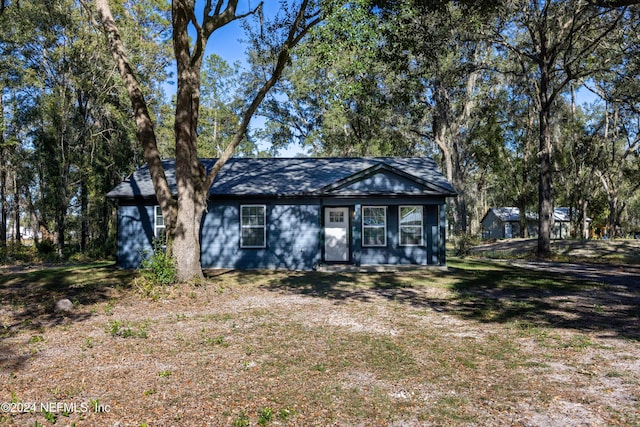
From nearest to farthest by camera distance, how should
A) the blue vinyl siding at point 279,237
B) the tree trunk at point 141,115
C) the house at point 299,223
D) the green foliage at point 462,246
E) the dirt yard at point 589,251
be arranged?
the tree trunk at point 141,115, the house at point 299,223, the blue vinyl siding at point 279,237, the dirt yard at point 589,251, the green foliage at point 462,246

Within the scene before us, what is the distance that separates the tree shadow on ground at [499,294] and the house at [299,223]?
60.3 inches

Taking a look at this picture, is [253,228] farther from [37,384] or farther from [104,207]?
[104,207]

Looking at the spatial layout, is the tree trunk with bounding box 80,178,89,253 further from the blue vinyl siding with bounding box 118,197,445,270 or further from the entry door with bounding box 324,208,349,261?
the entry door with bounding box 324,208,349,261

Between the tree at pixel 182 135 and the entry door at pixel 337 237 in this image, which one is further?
the entry door at pixel 337 237

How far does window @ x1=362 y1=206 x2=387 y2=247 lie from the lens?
17031mm

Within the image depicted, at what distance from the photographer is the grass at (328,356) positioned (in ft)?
14.2

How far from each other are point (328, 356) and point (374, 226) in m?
11.2

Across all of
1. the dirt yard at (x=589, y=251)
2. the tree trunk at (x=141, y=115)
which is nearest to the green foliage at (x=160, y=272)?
the tree trunk at (x=141, y=115)

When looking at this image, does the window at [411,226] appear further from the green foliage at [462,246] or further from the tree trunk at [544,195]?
the tree trunk at [544,195]

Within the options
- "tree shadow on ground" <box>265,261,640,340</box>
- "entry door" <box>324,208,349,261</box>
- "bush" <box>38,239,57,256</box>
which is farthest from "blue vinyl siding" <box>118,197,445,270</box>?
"bush" <box>38,239,57,256</box>

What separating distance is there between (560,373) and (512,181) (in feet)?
135

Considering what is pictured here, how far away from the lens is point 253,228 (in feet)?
56.2

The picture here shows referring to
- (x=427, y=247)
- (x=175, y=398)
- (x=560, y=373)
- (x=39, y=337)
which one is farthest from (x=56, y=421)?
(x=427, y=247)

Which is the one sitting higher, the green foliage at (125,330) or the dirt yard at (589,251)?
the dirt yard at (589,251)
